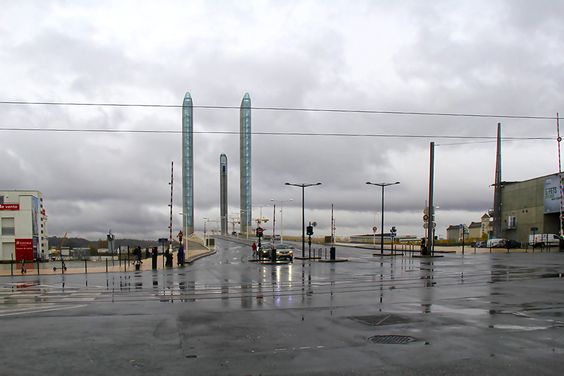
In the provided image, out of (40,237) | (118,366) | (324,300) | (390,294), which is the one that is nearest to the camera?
(118,366)

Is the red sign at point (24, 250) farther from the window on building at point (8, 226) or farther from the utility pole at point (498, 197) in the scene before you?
the utility pole at point (498, 197)

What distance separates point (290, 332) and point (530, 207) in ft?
251

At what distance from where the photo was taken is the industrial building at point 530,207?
7219 centimetres

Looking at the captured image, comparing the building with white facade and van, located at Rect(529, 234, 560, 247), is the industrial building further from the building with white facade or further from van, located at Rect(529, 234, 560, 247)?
the building with white facade

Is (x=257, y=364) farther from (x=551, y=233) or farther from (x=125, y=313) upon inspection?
(x=551, y=233)

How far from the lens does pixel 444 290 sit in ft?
62.8

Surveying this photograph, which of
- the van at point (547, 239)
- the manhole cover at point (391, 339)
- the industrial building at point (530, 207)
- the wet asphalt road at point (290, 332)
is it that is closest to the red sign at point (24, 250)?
the wet asphalt road at point (290, 332)

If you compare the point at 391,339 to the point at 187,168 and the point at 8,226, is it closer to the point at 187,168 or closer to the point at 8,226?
the point at 8,226

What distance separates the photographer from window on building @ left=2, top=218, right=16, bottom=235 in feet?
207

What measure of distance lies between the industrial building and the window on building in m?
65.0

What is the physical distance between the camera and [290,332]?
10.9 m

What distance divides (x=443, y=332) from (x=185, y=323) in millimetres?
5754

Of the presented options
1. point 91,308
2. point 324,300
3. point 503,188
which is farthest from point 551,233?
point 91,308

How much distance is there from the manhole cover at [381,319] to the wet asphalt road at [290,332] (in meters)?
0.04
